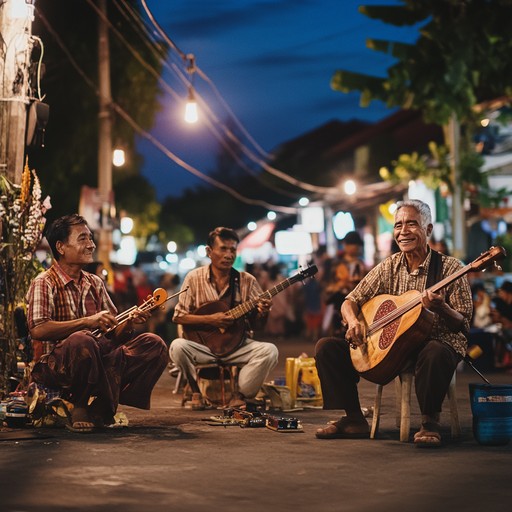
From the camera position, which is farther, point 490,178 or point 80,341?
point 490,178

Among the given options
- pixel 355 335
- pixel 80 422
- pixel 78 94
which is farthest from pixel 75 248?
pixel 78 94

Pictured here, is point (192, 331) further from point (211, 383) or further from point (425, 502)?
point (425, 502)

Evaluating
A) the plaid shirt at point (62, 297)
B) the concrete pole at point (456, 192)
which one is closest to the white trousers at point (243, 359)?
the plaid shirt at point (62, 297)

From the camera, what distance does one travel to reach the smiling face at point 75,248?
9.54 meters

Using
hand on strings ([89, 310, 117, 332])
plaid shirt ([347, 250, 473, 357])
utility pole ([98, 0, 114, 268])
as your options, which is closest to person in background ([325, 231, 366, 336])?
plaid shirt ([347, 250, 473, 357])

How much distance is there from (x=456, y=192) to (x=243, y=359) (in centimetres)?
1283

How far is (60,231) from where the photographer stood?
9.59 meters

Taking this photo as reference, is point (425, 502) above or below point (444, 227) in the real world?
below

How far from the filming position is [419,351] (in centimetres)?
851

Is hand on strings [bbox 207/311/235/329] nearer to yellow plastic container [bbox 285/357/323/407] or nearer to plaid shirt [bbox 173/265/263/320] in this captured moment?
plaid shirt [bbox 173/265/263/320]

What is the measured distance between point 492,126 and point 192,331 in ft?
54.3

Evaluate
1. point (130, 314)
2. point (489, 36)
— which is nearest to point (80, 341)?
point (130, 314)

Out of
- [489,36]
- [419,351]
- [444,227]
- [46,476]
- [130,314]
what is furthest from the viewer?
[444,227]

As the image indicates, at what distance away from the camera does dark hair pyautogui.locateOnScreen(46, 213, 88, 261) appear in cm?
957
